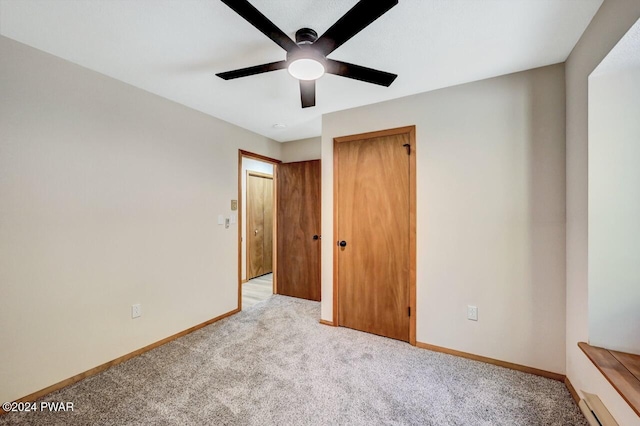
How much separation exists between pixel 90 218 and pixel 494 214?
3184 millimetres

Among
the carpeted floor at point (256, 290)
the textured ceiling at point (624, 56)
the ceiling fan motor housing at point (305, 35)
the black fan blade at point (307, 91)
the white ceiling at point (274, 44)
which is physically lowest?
the carpeted floor at point (256, 290)

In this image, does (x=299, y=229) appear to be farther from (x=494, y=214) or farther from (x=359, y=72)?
(x=359, y=72)

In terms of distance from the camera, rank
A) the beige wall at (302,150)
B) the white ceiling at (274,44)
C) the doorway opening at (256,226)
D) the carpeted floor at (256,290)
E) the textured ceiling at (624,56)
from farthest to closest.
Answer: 1. the doorway opening at (256,226)
2. the beige wall at (302,150)
3. the carpeted floor at (256,290)
4. the white ceiling at (274,44)
5. the textured ceiling at (624,56)

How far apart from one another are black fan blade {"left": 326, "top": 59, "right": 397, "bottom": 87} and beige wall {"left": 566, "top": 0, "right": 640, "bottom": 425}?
1.05 metres

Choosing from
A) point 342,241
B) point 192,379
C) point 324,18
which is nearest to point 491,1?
point 324,18

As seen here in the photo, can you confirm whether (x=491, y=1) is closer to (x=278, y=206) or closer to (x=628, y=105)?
(x=628, y=105)

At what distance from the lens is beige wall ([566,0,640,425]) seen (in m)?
1.33

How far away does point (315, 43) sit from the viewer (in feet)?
4.65

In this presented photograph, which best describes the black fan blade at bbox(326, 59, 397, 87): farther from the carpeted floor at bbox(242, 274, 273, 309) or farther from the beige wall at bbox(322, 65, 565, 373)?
the carpeted floor at bbox(242, 274, 273, 309)

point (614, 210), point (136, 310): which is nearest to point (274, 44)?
point (614, 210)

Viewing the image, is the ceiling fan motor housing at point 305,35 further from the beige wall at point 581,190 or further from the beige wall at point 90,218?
the beige wall at point 90,218

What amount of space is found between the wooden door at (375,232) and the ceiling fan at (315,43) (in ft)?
3.23

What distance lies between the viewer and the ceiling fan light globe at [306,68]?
1.53 m

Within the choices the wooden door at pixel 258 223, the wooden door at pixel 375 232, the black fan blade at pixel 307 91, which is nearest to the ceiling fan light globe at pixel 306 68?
the black fan blade at pixel 307 91
